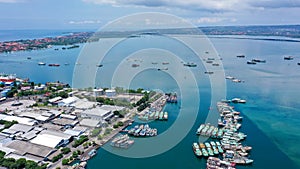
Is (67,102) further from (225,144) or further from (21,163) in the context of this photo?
(225,144)

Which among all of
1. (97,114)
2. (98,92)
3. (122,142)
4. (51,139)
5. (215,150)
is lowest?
(215,150)

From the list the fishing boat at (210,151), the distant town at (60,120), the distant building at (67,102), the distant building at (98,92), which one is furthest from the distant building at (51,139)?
A: the distant building at (98,92)

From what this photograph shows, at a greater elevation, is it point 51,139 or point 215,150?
point 51,139

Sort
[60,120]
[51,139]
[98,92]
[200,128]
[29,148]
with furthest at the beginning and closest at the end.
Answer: [98,92] → [60,120] → [200,128] → [51,139] → [29,148]

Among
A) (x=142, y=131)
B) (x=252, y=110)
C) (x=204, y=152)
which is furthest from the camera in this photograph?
(x=252, y=110)

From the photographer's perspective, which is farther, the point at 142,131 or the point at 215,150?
the point at 142,131

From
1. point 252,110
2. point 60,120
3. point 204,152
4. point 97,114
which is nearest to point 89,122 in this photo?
point 97,114

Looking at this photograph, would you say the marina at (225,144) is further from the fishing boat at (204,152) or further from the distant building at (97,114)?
the distant building at (97,114)

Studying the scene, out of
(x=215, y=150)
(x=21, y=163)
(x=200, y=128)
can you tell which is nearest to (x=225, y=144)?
(x=215, y=150)

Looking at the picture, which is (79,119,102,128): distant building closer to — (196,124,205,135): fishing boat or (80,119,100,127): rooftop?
(80,119,100,127): rooftop

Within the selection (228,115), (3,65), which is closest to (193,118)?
(228,115)
